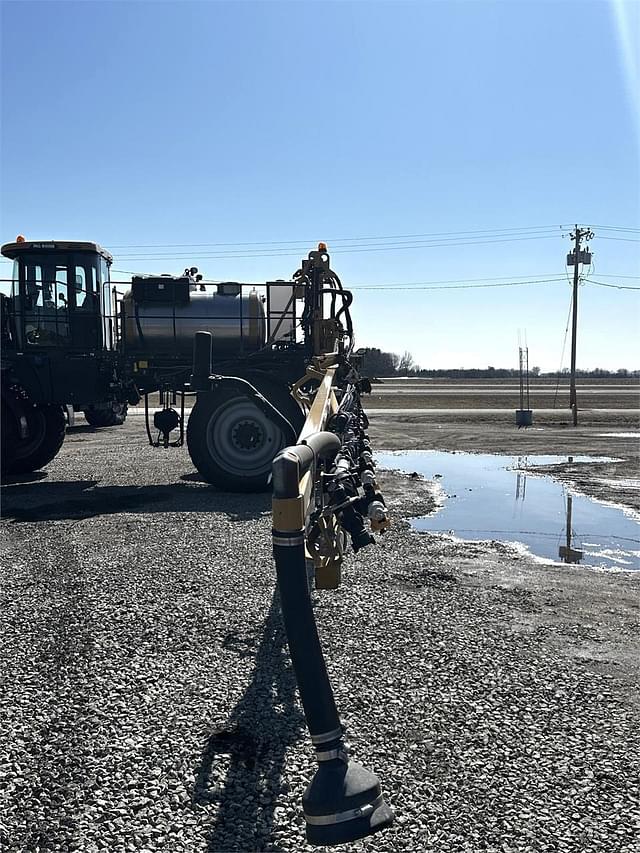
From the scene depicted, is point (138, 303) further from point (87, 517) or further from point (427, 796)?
point (427, 796)

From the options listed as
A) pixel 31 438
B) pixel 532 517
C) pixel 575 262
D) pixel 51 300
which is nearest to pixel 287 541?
pixel 532 517

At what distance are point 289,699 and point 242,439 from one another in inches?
282

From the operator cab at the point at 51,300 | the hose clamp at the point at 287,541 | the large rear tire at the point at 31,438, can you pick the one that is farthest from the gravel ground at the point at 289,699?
the operator cab at the point at 51,300

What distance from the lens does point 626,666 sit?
16.1ft

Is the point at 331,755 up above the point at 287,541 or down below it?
below

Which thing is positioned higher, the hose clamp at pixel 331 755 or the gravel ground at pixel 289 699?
the hose clamp at pixel 331 755

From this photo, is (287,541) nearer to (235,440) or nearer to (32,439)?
(235,440)

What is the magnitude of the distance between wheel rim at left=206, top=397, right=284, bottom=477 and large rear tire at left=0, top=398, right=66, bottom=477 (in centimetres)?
348

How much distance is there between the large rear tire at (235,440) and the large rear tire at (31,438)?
130 inches

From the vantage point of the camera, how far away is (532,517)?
10195 millimetres

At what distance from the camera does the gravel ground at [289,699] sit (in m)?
3.23

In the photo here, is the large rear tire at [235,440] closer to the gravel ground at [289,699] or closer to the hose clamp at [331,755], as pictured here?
the gravel ground at [289,699]

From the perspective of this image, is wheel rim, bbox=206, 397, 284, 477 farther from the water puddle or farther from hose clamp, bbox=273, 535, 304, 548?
hose clamp, bbox=273, 535, 304, 548

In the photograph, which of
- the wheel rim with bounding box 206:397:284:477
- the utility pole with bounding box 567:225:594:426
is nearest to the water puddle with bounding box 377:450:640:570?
the wheel rim with bounding box 206:397:284:477
